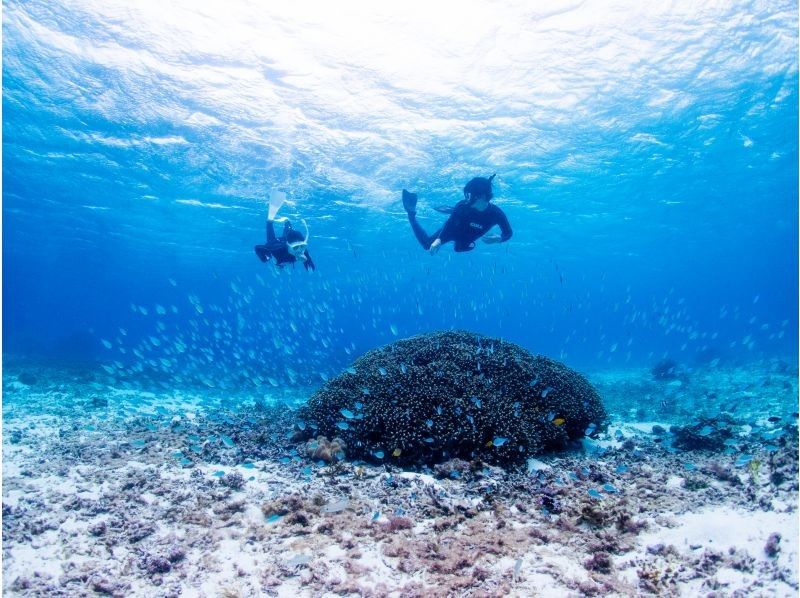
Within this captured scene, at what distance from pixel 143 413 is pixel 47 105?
45.8 feet

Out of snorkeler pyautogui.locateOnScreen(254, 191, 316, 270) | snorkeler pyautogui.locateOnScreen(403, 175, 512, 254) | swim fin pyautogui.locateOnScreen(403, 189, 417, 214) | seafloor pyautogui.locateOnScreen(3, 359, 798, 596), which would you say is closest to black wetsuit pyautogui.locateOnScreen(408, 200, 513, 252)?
snorkeler pyautogui.locateOnScreen(403, 175, 512, 254)

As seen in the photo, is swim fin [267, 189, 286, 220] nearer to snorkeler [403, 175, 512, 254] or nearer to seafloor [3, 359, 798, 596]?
snorkeler [403, 175, 512, 254]

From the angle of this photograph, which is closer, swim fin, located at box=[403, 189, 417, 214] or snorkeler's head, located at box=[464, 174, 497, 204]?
snorkeler's head, located at box=[464, 174, 497, 204]

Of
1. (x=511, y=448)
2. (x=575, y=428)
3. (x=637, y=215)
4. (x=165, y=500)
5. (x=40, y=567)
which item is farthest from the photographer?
(x=637, y=215)

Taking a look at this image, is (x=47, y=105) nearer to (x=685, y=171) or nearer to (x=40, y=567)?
(x=40, y=567)

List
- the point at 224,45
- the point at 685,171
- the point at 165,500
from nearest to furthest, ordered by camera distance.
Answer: the point at 165,500
the point at 224,45
the point at 685,171

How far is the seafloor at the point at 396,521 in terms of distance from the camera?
4.25 metres

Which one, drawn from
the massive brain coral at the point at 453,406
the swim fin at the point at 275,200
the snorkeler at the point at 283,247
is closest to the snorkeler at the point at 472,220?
the massive brain coral at the point at 453,406

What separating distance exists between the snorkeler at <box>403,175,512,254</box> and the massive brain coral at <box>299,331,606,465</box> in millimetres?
3102

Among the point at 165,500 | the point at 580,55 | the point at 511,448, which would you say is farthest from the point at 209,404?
the point at 580,55

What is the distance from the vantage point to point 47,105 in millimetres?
17031

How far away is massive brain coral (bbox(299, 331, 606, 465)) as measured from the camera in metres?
7.57

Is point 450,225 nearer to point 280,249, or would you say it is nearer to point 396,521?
point 280,249

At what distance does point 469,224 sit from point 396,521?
8.30 metres
